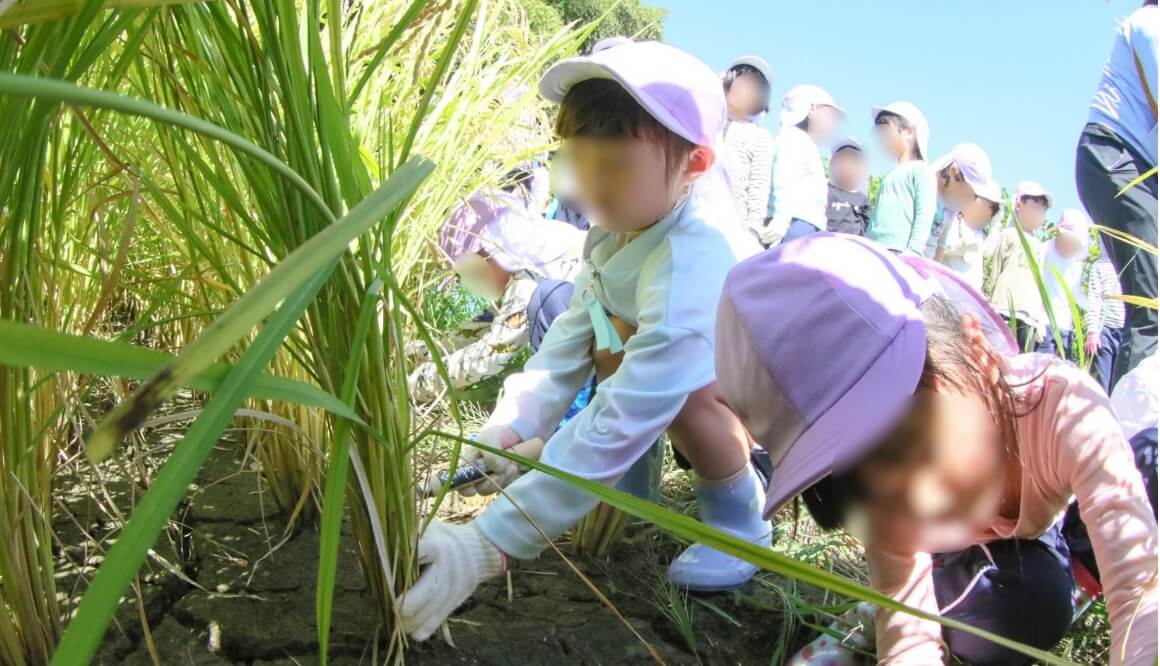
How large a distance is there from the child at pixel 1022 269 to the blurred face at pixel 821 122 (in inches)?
32.9

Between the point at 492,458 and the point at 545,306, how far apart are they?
76 centimetres

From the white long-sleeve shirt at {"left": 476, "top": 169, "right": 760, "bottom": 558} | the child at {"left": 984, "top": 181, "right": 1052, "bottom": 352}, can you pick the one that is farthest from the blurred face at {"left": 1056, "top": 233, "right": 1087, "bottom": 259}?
the white long-sleeve shirt at {"left": 476, "top": 169, "right": 760, "bottom": 558}

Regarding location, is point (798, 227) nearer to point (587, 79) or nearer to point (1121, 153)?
point (1121, 153)

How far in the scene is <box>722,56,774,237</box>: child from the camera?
10.7ft

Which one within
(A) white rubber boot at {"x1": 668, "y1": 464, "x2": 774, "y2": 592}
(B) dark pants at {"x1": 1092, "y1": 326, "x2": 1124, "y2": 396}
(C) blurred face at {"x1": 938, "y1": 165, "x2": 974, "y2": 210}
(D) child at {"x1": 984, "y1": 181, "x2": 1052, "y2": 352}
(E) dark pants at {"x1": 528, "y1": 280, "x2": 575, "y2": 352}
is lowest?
(B) dark pants at {"x1": 1092, "y1": 326, "x2": 1124, "y2": 396}

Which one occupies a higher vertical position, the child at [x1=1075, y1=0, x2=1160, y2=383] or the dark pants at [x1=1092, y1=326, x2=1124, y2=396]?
the child at [x1=1075, y1=0, x2=1160, y2=383]

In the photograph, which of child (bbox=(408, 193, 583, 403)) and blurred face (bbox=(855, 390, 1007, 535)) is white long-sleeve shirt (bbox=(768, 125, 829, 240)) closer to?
child (bbox=(408, 193, 583, 403))

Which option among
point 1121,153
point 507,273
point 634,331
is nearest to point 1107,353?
point 1121,153

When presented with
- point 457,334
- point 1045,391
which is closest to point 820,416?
point 1045,391

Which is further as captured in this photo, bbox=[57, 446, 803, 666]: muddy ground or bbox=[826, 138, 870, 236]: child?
bbox=[826, 138, 870, 236]: child

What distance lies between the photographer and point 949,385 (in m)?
0.84

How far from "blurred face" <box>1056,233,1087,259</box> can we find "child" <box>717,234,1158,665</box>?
311 centimetres

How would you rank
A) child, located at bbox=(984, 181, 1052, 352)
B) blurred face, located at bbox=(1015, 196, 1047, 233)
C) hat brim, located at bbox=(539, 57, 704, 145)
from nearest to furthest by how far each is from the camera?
hat brim, located at bbox=(539, 57, 704, 145) → child, located at bbox=(984, 181, 1052, 352) → blurred face, located at bbox=(1015, 196, 1047, 233)

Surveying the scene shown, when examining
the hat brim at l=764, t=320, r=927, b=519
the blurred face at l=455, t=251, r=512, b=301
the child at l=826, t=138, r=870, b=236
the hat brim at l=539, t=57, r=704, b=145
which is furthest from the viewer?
the child at l=826, t=138, r=870, b=236
